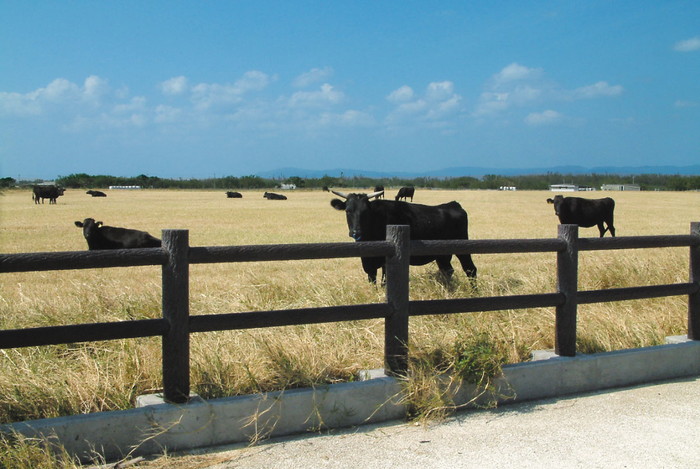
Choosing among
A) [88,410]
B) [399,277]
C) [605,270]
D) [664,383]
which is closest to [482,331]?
[399,277]

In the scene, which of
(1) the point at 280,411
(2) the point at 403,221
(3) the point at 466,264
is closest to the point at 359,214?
(2) the point at 403,221

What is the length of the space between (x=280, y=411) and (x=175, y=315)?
101 cm

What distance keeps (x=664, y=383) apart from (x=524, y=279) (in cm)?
325

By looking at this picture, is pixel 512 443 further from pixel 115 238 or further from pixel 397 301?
pixel 115 238

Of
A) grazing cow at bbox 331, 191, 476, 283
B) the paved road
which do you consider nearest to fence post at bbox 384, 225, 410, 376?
the paved road

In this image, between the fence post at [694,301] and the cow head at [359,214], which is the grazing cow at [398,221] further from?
the fence post at [694,301]

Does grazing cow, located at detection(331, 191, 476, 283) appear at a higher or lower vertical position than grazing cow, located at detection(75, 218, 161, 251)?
higher

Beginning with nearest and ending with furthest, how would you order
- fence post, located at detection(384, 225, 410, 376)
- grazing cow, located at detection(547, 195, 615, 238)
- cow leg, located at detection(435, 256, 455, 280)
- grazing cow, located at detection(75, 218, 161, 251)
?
fence post, located at detection(384, 225, 410, 376), cow leg, located at detection(435, 256, 455, 280), grazing cow, located at detection(75, 218, 161, 251), grazing cow, located at detection(547, 195, 615, 238)

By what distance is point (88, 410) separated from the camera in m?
4.59

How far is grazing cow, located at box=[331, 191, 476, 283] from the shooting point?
10906 millimetres

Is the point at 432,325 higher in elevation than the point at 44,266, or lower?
lower

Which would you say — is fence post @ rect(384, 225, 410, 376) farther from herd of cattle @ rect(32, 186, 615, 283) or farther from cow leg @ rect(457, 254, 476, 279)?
cow leg @ rect(457, 254, 476, 279)

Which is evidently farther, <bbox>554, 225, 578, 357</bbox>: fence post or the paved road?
<bbox>554, 225, 578, 357</bbox>: fence post

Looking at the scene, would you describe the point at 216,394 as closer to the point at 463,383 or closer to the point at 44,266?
the point at 44,266
